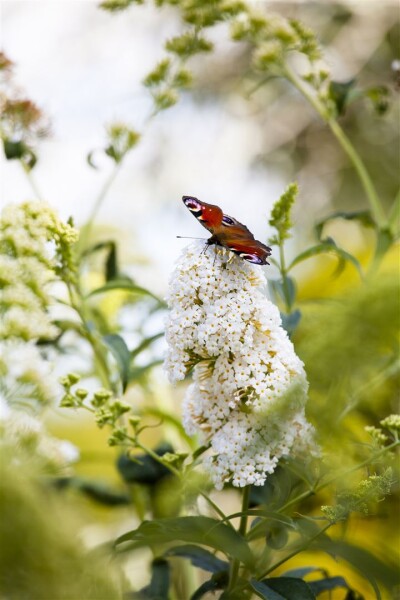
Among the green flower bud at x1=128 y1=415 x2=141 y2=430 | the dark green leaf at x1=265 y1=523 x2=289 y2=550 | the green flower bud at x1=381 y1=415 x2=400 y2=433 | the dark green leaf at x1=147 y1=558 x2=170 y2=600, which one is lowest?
the dark green leaf at x1=147 y1=558 x2=170 y2=600

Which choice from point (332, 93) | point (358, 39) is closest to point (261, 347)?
point (332, 93)

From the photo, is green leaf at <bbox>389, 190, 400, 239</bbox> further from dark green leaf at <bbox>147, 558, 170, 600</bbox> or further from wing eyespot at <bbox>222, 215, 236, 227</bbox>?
dark green leaf at <bbox>147, 558, 170, 600</bbox>

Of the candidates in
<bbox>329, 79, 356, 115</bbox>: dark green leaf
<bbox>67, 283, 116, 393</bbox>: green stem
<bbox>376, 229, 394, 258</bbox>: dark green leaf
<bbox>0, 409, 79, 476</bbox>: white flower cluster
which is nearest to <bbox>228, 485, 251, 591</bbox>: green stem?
<bbox>0, 409, 79, 476</bbox>: white flower cluster

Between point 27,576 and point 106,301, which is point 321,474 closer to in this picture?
point 27,576

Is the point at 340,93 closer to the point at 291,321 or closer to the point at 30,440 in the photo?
the point at 291,321

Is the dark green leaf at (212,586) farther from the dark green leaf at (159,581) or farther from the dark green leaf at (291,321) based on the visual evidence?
the dark green leaf at (291,321)
